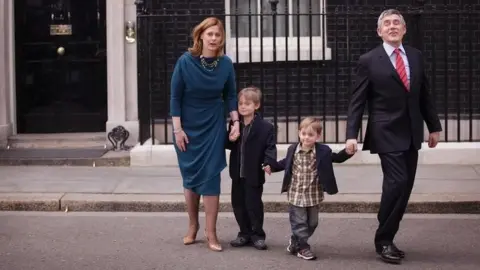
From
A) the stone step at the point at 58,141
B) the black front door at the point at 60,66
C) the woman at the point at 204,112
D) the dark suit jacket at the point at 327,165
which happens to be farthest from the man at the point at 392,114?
the black front door at the point at 60,66

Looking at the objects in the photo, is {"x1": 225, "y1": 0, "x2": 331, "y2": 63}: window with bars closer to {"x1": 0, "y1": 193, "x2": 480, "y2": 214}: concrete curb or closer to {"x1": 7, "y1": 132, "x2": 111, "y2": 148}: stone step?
{"x1": 7, "y1": 132, "x2": 111, "y2": 148}: stone step

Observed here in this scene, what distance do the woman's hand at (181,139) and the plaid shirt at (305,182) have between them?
817mm

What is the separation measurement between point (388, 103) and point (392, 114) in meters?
0.08

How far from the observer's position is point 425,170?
9500 millimetres

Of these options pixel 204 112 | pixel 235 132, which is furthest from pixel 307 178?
pixel 204 112

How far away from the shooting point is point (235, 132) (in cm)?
639

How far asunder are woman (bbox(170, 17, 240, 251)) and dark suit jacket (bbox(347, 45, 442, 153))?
935 millimetres

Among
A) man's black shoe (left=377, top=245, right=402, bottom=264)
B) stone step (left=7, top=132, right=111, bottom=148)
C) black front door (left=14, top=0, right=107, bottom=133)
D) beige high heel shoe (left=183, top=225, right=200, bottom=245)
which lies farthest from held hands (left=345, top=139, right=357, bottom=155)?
black front door (left=14, top=0, right=107, bottom=133)

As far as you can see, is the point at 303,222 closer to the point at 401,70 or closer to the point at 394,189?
the point at 394,189

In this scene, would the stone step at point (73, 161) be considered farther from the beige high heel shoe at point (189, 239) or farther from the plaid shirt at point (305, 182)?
the plaid shirt at point (305, 182)

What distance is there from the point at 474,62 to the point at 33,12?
545 cm

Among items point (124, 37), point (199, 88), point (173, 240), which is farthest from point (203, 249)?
point (124, 37)

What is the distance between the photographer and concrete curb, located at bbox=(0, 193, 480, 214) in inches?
311

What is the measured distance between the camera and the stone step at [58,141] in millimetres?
Result: 10570
